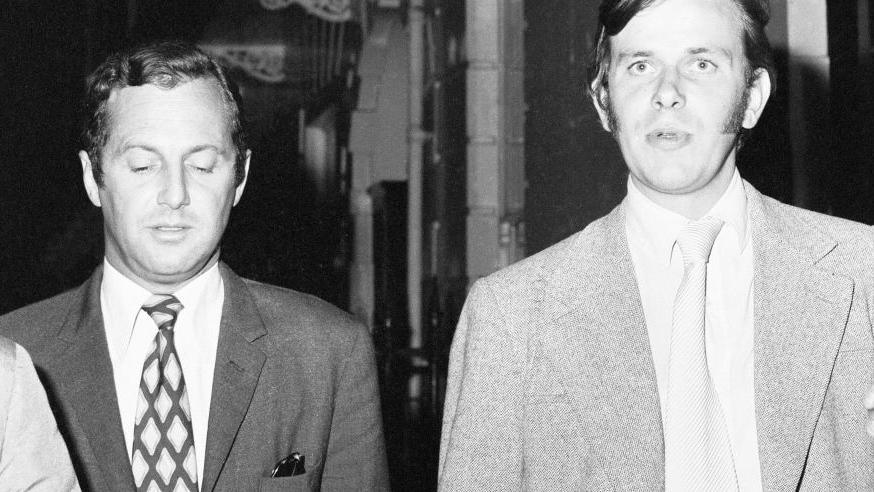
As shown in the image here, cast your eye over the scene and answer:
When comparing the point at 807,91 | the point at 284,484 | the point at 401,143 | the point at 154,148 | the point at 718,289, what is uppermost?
the point at 401,143

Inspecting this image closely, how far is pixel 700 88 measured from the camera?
71.2 inches

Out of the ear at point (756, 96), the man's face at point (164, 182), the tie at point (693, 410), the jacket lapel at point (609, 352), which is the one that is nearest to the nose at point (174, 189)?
the man's face at point (164, 182)

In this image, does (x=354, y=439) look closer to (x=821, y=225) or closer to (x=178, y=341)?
(x=178, y=341)

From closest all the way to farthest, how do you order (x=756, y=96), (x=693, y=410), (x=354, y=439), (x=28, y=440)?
(x=28, y=440)
(x=693, y=410)
(x=756, y=96)
(x=354, y=439)

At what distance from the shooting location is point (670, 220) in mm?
1851

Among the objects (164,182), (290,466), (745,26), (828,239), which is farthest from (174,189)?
(828,239)

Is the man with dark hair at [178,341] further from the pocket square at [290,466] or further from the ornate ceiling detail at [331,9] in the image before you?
the ornate ceiling detail at [331,9]

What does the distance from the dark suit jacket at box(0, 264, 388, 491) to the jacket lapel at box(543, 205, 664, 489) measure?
45cm

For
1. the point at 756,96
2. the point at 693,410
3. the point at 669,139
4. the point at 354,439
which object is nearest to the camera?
the point at 693,410

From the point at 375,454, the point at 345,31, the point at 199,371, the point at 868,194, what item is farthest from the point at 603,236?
the point at 345,31

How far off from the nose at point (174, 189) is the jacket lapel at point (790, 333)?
3.30 feet

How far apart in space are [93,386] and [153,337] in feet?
0.44

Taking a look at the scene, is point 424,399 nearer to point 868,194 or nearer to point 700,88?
point 868,194

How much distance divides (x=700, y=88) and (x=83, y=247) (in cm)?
353
